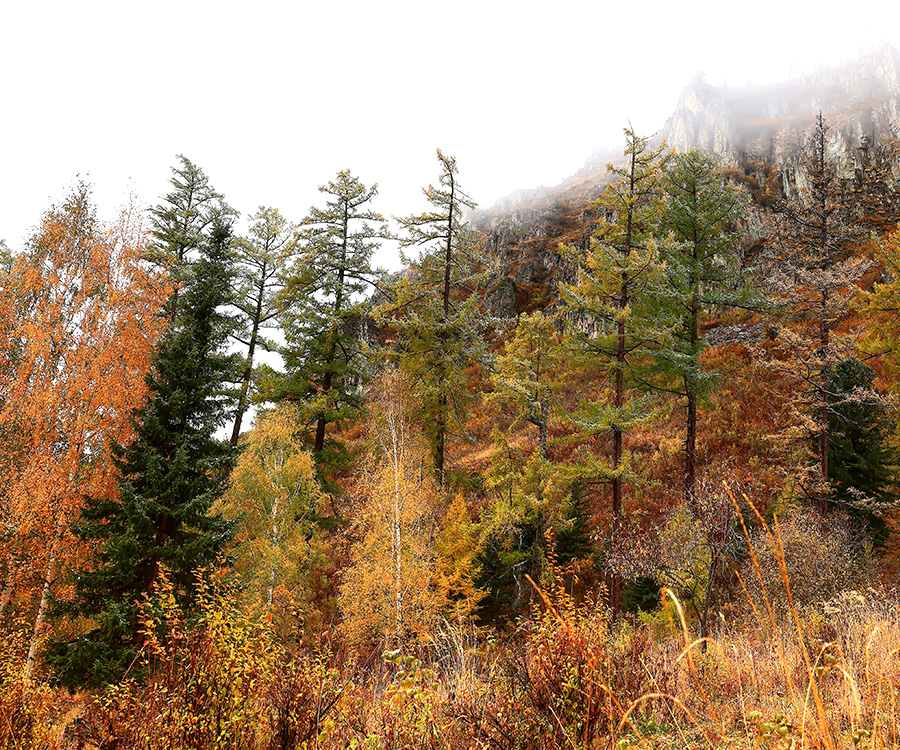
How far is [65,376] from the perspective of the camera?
34.1 feet

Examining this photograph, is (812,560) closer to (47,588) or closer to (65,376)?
(47,588)

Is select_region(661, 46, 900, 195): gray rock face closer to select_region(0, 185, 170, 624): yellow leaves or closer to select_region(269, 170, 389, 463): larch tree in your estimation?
select_region(269, 170, 389, 463): larch tree

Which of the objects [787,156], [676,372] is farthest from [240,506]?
[787,156]

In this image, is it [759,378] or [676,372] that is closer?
[676,372]

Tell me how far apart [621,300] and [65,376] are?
14429 mm

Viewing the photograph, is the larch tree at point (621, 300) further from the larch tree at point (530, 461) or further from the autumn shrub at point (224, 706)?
the autumn shrub at point (224, 706)

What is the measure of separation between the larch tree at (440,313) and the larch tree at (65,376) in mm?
7630

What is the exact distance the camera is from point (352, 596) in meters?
11.9

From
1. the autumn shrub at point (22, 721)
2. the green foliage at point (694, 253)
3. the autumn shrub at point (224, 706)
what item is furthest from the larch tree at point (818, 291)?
the autumn shrub at point (22, 721)

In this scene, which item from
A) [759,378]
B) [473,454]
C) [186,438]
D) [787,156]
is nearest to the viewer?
[186,438]

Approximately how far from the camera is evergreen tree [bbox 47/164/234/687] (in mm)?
8625

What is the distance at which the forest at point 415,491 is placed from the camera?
3592 mm

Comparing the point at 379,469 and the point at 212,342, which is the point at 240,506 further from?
the point at 212,342

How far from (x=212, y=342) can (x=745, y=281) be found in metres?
16.2
